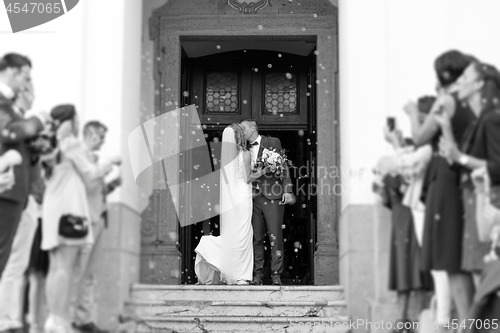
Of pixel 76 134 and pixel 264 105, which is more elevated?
pixel 264 105

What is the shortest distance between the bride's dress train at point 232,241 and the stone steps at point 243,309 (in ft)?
3.95

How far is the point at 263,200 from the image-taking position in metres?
11.4

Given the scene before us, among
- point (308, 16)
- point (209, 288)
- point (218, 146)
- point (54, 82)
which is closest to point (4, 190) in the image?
point (54, 82)

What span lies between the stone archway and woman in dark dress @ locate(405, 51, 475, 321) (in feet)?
11.4

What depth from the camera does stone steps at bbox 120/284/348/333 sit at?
8953 millimetres

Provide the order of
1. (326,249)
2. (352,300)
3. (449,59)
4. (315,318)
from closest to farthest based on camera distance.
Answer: (449,59), (352,300), (315,318), (326,249)

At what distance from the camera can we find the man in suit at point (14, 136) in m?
7.31

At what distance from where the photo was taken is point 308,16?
455 inches

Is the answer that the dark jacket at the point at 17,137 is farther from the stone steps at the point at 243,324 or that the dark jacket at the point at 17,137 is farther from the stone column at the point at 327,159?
the stone column at the point at 327,159

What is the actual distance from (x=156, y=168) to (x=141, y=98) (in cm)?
88

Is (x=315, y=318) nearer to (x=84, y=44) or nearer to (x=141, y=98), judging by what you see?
(x=141, y=98)

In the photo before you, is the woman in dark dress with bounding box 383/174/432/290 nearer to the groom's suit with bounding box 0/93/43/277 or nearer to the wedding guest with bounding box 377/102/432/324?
the wedding guest with bounding box 377/102/432/324

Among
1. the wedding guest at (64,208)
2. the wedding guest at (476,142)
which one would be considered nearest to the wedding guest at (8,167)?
the wedding guest at (64,208)

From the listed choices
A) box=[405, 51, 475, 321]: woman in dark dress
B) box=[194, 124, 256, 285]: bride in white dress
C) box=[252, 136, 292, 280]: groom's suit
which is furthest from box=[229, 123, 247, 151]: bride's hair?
box=[405, 51, 475, 321]: woman in dark dress
